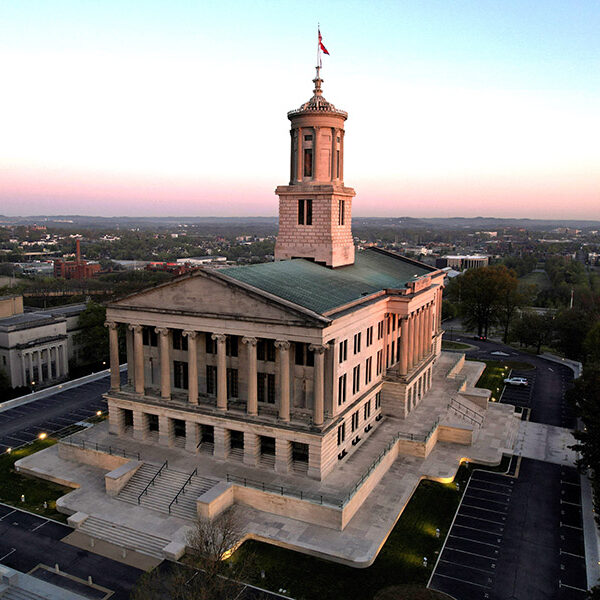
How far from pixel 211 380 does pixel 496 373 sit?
56891 millimetres

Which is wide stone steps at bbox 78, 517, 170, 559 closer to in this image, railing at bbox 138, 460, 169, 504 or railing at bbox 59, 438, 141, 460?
railing at bbox 138, 460, 169, 504

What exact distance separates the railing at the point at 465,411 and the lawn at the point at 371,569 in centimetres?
2169

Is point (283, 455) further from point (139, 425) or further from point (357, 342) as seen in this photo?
point (139, 425)

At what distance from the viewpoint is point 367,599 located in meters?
34.3

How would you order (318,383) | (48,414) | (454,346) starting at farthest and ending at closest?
(454,346) < (48,414) < (318,383)

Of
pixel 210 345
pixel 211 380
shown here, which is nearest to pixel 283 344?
pixel 210 345

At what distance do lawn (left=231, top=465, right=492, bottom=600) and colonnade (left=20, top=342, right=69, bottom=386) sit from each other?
54.0 m

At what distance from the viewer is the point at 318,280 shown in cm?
5653

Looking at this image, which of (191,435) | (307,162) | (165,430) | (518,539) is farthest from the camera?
(307,162)

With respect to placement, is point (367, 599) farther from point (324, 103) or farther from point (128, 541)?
point (324, 103)

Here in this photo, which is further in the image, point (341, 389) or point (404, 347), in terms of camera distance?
point (404, 347)

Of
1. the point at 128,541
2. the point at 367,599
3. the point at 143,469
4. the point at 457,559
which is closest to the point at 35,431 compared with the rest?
the point at 143,469

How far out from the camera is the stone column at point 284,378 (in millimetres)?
45219

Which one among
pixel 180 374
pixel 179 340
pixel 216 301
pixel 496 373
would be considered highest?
pixel 216 301
